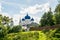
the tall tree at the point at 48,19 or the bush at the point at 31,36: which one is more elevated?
the tall tree at the point at 48,19

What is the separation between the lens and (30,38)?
34062 millimetres

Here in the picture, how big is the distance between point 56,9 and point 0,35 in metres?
16.9

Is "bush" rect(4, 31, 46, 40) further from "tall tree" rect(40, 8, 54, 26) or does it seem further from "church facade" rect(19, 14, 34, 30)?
"church facade" rect(19, 14, 34, 30)

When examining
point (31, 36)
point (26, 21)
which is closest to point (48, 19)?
point (31, 36)

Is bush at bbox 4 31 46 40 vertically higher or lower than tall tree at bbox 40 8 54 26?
lower

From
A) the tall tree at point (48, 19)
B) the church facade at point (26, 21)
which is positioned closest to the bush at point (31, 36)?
the tall tree at point (48, 19)

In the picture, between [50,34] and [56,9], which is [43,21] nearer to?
[56,9]

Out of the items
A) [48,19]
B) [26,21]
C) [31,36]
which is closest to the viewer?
[31,36]

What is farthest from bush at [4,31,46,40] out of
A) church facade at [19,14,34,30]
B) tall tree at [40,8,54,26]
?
church facade at [19,14,34,30]

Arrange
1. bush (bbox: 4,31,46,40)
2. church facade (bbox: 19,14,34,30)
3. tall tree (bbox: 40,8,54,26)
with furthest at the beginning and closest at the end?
church facade (bbox: 19,14,34,30) < tall tree (bbox: 40,8,54,26) < bush (bbox: 4,31,46,40)

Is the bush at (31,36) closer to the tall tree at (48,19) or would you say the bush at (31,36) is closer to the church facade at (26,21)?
the tall tree at (48,19)

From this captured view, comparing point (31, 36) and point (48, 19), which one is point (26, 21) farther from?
point (31, 36)

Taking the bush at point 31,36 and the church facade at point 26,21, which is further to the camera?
the church facade at point 26,21

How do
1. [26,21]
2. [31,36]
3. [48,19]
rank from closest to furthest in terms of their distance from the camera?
[31,36]
[48,19]
[26,21]
